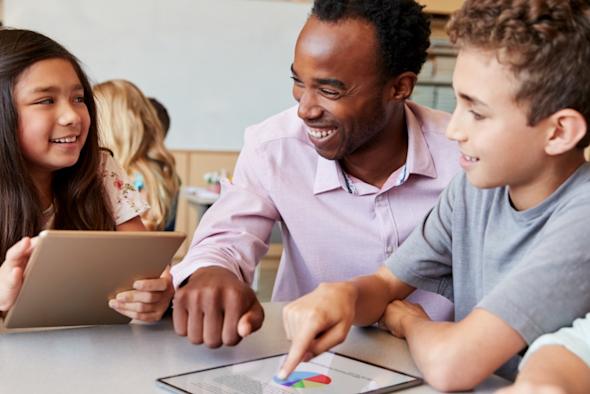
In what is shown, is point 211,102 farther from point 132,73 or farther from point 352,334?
point 352,334

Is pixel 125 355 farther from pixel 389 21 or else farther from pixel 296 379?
pixel 389 21

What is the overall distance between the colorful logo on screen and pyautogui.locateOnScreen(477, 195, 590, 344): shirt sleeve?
8.8 inches

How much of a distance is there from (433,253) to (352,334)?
21cm

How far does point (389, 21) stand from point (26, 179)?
2.63 ft

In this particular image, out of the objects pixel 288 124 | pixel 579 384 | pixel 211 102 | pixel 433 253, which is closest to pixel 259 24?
pixel 211 102

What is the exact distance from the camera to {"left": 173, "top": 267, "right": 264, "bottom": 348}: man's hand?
1125mm

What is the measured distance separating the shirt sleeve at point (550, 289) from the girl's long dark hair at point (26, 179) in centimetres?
97

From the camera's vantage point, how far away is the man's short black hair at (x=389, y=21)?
1.63 metres

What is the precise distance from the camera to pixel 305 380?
40.7 inches

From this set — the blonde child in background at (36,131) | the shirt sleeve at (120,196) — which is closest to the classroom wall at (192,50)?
the shirt sleeve at (120,196)

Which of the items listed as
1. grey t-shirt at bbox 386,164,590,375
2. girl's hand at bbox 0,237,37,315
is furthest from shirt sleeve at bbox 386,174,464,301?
girl's hand at bbox 0,237,37,315

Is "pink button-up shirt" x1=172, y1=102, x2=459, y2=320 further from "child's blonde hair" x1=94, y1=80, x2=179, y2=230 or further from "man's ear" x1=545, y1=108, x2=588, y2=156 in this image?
→ "child's blonde hair" x1=94, y1=80, x2=179, y2=230

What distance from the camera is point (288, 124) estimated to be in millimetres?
1749

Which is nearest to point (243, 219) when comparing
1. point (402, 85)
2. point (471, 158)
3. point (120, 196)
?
point (120, 196)
